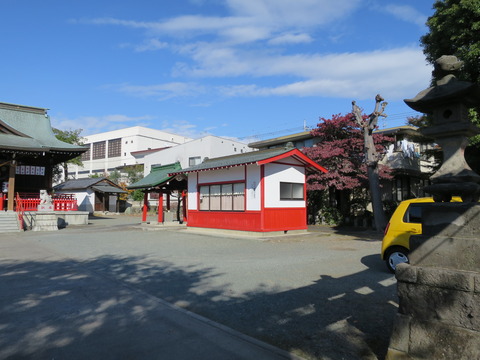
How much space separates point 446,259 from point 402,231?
410 centimetres

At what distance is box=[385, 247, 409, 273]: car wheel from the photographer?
7441 millimetres

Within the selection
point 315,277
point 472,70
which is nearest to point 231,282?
point 315,277

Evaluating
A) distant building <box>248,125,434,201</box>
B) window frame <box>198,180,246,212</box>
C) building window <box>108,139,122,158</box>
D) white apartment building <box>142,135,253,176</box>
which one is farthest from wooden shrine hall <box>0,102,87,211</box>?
building window <box>108,139,122,158</box>

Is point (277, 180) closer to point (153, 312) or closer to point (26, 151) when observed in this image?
point (153, 312)

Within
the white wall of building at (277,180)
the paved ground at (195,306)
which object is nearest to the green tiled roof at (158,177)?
the white wall of building at (277,180)

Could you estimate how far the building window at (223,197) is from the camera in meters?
17.0

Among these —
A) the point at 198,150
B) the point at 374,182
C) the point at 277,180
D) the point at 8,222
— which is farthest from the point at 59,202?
the point at 374,182

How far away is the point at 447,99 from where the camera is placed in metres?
3.88

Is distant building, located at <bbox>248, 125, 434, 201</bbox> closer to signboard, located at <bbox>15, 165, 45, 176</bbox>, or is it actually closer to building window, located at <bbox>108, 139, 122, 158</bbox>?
signboard, located at <bbox>15, 165, 45, 176</bbox>

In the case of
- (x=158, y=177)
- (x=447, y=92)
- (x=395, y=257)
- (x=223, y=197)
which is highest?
(x=158, y=177)

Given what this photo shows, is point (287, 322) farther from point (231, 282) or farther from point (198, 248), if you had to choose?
point (198, 248)

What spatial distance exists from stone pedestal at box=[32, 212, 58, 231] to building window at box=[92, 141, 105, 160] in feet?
179

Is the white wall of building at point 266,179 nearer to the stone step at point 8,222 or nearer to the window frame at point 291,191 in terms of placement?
the window frame at point 291,191

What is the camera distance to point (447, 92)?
3.84m
